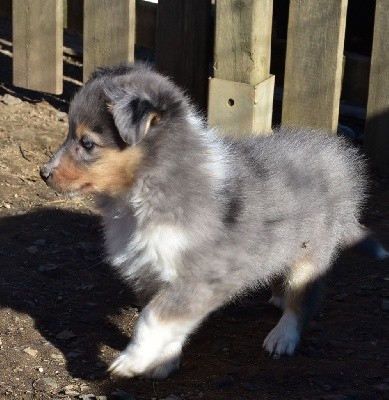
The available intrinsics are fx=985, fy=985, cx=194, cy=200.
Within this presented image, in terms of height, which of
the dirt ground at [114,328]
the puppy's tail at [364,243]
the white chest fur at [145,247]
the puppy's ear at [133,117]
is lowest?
the dirt ground at [114,328]

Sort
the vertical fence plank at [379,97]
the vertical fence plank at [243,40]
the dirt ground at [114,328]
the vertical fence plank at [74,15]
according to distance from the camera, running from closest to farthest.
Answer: the dirt ground at [114,328] → the vertical fence plank at [243,40] → the vertical fence plank at [379,97] → the vertical fence plank at [74,15]

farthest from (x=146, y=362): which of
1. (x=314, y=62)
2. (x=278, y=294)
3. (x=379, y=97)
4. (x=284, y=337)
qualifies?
(x=379, y=97)

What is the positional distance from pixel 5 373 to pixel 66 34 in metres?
5.08

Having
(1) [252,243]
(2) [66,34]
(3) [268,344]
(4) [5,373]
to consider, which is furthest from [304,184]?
(2) [66,34]

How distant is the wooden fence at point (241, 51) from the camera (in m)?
6.02

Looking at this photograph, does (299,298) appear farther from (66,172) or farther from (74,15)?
(74,15)

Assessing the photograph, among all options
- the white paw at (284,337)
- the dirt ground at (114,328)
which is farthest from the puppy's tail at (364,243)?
the white paw at (284,337)

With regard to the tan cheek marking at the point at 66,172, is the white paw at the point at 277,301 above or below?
below

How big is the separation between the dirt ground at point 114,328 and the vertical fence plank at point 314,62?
2.43ft

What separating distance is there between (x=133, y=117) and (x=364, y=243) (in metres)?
1.66

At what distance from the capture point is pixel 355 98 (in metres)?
6.48

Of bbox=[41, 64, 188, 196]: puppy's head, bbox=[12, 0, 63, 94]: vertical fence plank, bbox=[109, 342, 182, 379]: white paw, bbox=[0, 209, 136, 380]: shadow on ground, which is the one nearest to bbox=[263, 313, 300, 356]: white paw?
bbox=[109, 342, 182, 379]: white paw

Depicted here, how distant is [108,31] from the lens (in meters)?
6.80

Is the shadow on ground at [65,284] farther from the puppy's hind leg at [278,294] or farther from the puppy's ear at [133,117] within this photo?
the puppy's ear at [133,117]
